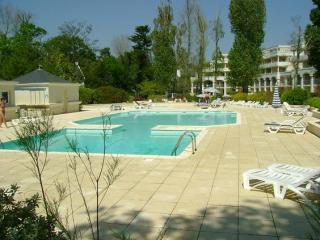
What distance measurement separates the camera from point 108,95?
3709cm

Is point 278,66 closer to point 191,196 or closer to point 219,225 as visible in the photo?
point 191,196

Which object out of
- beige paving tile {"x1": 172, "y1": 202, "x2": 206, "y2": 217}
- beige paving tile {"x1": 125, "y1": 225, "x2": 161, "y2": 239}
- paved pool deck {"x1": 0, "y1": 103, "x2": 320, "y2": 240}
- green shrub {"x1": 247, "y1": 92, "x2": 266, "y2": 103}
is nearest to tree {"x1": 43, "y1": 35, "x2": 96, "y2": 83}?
green shrub {"x1": 247, "y1": 92, "x2": 266, "y2": 103}

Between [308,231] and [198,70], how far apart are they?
39.0m

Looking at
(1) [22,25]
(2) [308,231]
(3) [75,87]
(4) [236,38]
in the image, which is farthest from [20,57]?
(2) [308,231]

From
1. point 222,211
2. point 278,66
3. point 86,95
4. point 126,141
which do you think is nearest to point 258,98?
point 86,95

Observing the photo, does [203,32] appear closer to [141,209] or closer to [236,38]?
[236,38]

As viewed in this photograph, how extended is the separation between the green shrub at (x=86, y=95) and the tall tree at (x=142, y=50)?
604 inches

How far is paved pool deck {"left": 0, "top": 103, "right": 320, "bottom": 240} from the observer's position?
4.39 m

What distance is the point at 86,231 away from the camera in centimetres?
438

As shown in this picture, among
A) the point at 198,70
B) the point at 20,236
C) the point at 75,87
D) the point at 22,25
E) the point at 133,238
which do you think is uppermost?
the point at 22,25

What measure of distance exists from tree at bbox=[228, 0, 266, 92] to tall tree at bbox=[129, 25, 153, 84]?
13983mm

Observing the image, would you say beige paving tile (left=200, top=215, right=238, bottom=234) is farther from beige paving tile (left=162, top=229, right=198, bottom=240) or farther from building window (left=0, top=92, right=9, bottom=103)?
building window (left=0, top=92, right=9, bottom=103)

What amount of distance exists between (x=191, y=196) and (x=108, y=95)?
32131mm

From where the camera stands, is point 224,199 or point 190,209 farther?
point 224,199
